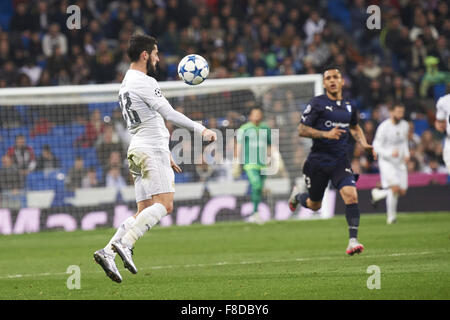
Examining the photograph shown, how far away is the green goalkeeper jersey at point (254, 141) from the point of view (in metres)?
18.6

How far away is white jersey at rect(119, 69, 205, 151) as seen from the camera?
29.2ft

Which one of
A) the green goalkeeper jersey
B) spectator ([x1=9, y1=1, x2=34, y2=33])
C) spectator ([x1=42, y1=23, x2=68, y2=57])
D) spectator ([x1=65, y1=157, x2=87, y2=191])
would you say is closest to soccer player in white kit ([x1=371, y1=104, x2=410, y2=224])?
the green goalkeeper jersey

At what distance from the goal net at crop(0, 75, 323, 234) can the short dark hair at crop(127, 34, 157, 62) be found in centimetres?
920

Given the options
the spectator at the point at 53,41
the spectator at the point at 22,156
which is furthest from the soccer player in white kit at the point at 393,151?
the spectator at the point at 53,41

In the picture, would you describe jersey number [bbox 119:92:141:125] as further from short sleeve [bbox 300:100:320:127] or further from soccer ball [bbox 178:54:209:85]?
short sleeve [bbox 300:100:320:127]

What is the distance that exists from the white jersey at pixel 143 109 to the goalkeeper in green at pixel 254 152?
922cm

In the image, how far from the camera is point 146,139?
29.6ft

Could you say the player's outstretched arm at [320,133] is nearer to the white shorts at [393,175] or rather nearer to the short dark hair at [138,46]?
the short dark hair at [138,46]

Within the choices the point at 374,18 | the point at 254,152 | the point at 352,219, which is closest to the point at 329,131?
the point at 352,219

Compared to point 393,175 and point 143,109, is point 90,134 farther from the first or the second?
point 143,109

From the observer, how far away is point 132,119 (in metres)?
9.09
